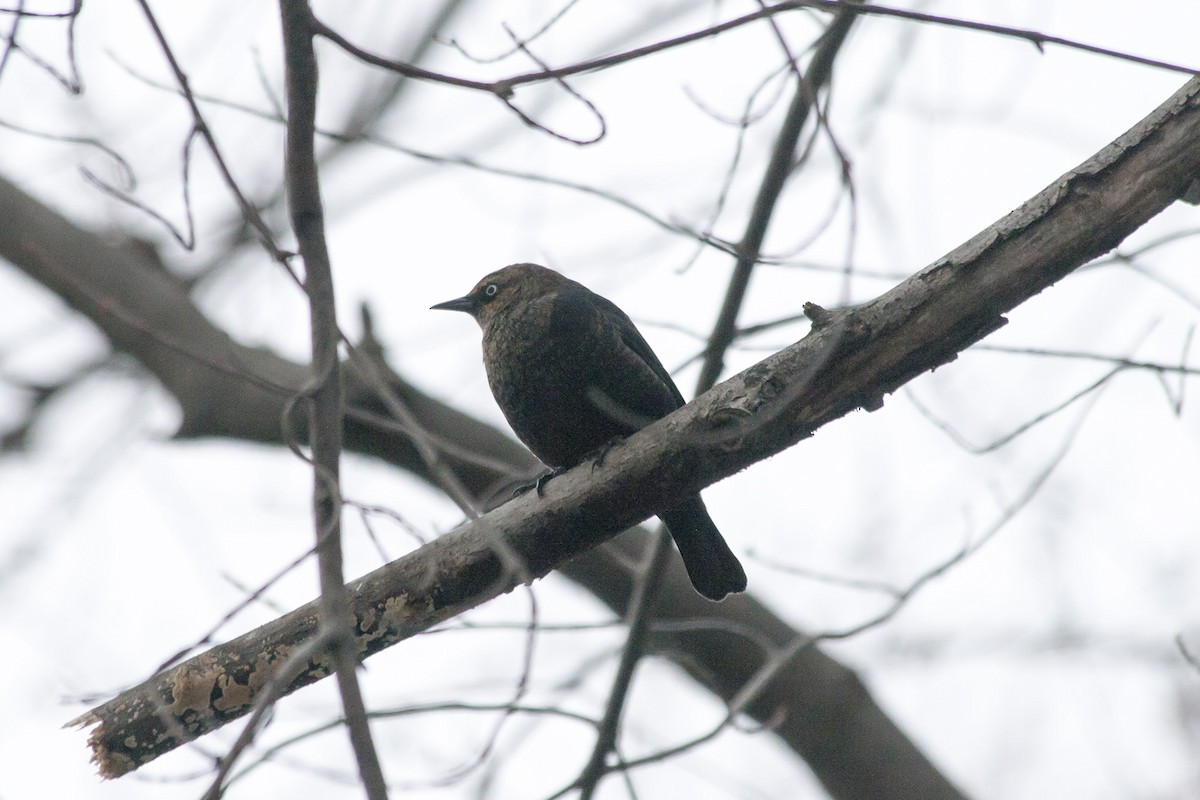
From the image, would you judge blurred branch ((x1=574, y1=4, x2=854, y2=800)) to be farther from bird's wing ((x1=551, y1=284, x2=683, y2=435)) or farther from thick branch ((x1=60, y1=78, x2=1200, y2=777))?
thick branch ((x1=60, y1=78, x2=1200, y2=777))

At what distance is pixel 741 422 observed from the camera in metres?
2.71

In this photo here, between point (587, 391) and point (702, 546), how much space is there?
650 millimetres

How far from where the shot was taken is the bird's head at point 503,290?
4465 mm

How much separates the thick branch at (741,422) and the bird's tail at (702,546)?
91 centimetres

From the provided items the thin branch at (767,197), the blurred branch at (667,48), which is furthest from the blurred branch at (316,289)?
the thin branch at (767,197)

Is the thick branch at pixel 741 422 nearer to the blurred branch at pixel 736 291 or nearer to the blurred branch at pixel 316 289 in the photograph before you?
the blurred branch at pixel 316 289

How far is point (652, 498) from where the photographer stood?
2.86 metres

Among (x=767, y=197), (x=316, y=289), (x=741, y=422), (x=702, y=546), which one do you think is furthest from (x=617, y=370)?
(x=316, y=289)

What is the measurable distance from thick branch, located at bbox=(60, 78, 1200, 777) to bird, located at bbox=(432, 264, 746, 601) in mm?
773

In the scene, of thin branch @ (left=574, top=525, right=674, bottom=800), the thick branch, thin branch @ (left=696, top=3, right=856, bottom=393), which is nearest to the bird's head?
thin branch @ (left=696, top=3, right=856, bottom=393)

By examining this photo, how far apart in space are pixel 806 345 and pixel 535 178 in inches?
43.6

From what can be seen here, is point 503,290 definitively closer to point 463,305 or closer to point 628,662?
point 463,305

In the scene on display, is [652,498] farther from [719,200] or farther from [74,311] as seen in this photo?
[74,311]

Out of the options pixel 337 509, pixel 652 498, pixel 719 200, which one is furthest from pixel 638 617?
pixel 337 509
